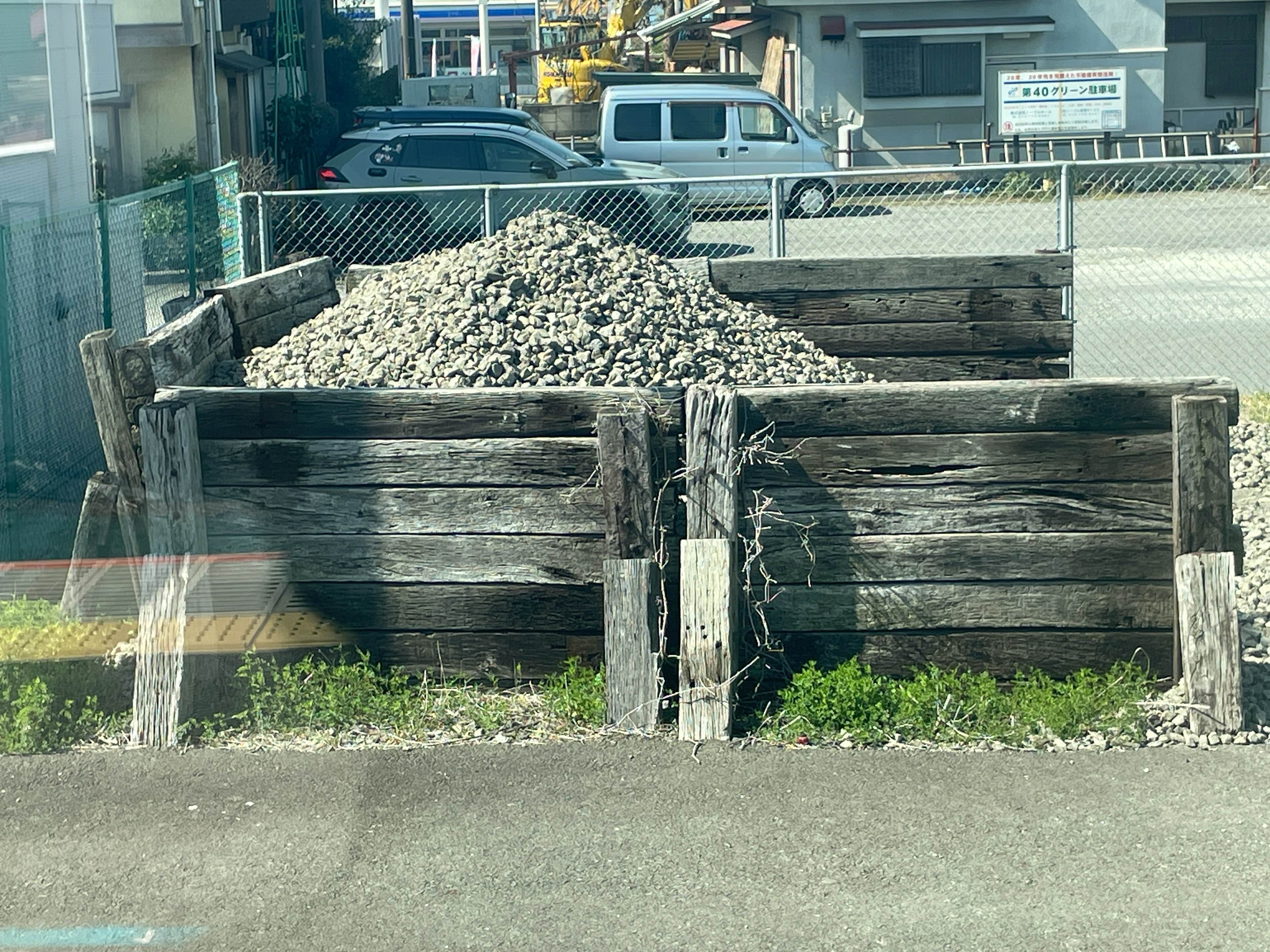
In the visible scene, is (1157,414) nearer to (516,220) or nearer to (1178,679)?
(1178,679)

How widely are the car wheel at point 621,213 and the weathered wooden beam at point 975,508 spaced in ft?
31.8

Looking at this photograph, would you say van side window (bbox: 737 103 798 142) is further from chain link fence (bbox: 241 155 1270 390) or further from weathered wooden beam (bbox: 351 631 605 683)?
weathered wooden beam (bbox: 351 631 605 683)

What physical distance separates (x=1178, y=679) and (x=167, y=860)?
3215 mm

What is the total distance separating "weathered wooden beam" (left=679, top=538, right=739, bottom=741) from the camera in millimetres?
4918

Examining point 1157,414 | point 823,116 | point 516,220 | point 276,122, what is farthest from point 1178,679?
point 823,116

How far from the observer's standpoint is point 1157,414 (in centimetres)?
496

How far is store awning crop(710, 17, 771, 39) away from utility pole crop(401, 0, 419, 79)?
28.4 ft

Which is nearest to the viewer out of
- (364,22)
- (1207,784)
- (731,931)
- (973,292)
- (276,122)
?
(731,931)

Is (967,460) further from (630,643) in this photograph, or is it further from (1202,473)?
(630,643)

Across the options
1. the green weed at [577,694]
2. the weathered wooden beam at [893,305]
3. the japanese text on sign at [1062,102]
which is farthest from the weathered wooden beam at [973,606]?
the japanese text on sign at [1062,102]

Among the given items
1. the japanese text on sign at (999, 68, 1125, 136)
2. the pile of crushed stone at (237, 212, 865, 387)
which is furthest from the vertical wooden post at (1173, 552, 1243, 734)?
the japanese text on sign at (999, 68, 1125, 136)

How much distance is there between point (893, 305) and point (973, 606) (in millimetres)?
3663

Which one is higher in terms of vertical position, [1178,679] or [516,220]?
[516,220]

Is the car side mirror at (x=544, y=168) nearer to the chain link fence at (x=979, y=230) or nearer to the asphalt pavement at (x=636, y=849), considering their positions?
the chain link fence at (x=979, y=230)
